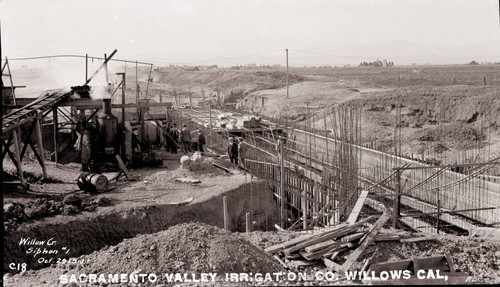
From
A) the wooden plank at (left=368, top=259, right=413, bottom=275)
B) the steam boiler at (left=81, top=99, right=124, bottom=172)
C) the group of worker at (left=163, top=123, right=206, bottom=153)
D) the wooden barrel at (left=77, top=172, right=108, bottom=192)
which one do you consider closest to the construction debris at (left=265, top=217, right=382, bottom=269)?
the wooden plank at (left=368, top=259, right=413, bottom=275)

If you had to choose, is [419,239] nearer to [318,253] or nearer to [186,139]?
[318,253]

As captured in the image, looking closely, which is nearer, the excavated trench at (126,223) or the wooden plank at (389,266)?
the wooden plank at (389,266)

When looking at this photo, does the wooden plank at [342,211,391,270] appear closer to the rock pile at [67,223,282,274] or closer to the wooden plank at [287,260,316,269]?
the wooden plank at [287,260,316,269]

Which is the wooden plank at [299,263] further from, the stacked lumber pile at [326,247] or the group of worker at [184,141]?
the group of worker at [184,141]

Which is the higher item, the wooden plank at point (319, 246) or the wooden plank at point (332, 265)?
the wooden plank at point (319, 246)

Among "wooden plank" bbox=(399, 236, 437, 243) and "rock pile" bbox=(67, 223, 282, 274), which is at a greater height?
"rock pile" bbox=(67, 223, 282, 274)

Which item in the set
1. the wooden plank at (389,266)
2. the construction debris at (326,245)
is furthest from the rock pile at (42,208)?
the wooden plank at (389,266)

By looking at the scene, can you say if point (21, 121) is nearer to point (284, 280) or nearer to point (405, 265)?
point (284, 280)
